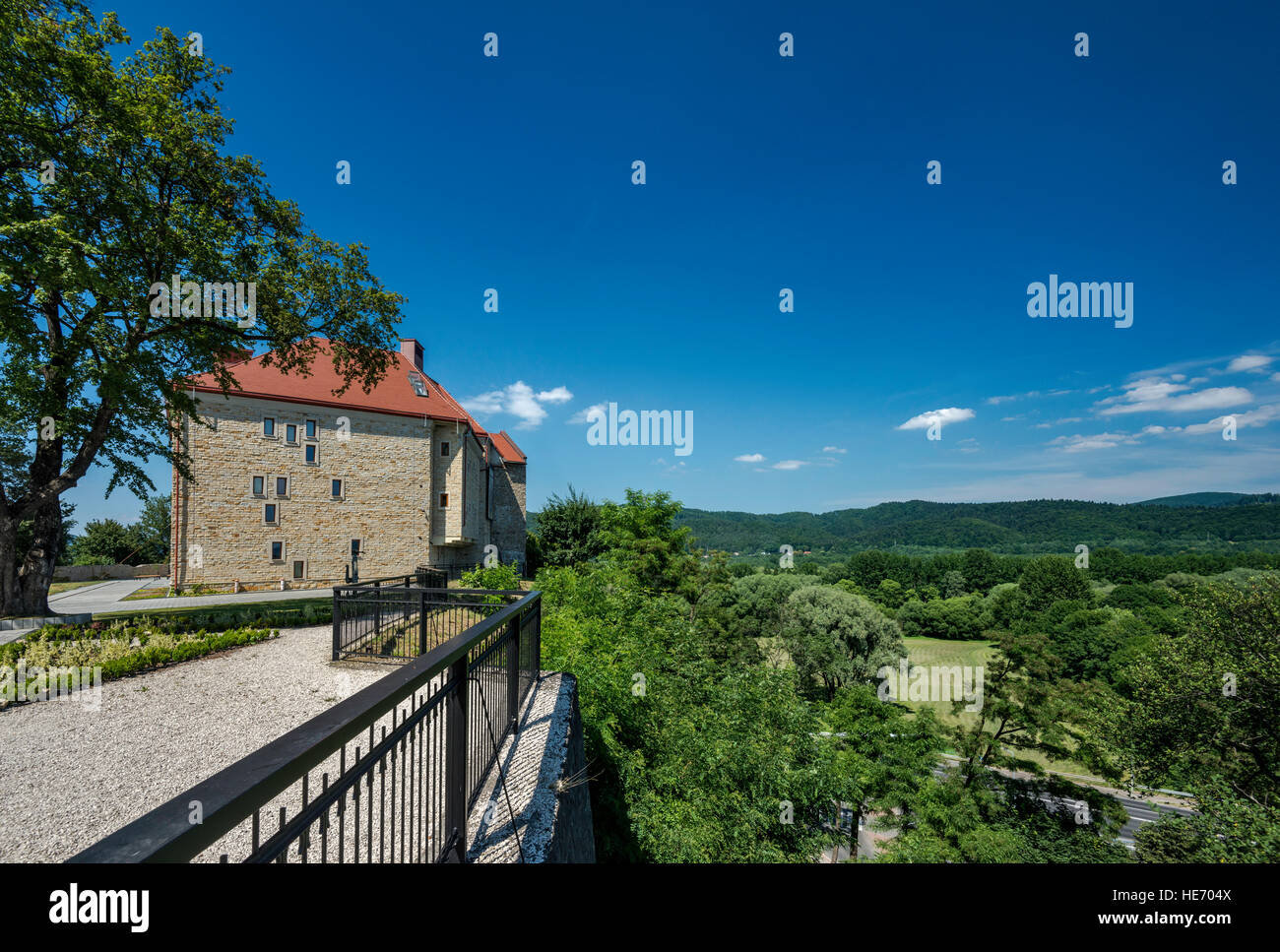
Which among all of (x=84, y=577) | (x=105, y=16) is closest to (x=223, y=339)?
(x=105, y=16)

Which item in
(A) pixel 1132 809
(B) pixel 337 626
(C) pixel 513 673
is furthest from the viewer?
(A) pixel 1132 809

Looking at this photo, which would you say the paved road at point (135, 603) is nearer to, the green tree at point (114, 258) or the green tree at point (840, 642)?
the green tree at point (114, 258)

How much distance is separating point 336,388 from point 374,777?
97.2 feet

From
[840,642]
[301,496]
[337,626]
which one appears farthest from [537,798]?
[840,642]

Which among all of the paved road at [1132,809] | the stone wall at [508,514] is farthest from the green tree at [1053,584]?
the stone wall at [508,514]

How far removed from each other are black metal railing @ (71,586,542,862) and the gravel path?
43.4 inches

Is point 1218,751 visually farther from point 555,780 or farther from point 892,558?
point 892,558

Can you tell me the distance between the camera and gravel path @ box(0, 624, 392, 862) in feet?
13.4

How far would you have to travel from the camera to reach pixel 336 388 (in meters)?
27.3

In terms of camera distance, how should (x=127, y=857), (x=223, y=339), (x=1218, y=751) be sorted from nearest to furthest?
(x=127, y=857) → (x=223, y=339) → (x=1218, y=751)

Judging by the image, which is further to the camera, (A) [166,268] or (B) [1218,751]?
(B) [1218,751]

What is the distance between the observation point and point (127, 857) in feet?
3.02

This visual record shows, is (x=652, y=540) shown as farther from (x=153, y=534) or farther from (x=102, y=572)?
(x=153, y=534)
